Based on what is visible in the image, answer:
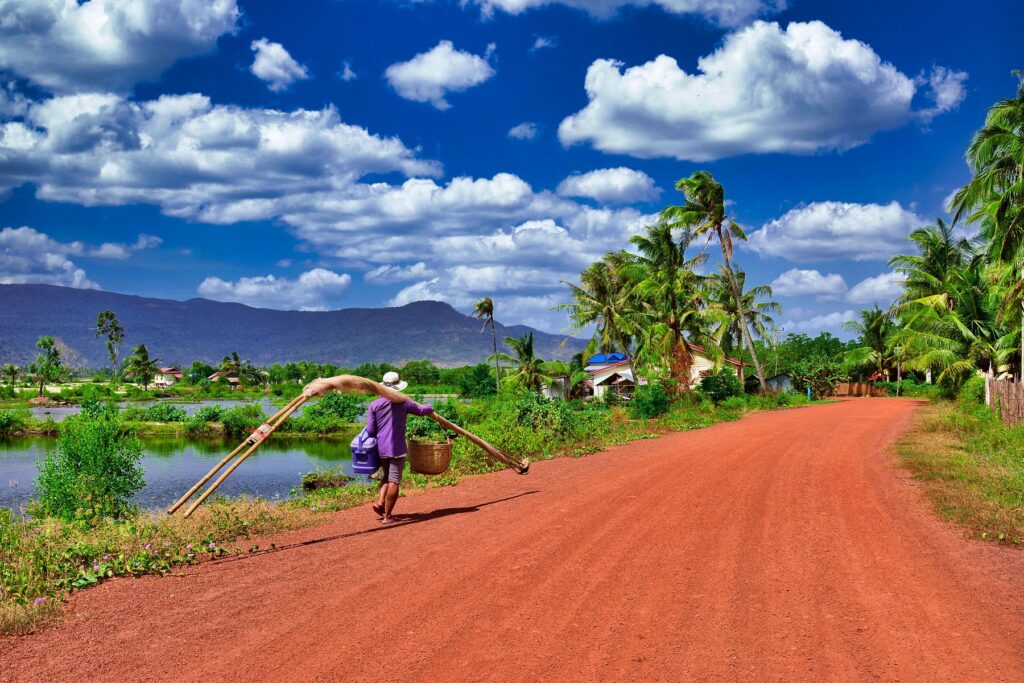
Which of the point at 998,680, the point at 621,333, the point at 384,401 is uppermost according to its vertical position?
the point at 621,333

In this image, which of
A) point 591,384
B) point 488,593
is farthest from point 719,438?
point 591,384

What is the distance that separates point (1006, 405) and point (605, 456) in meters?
11.6

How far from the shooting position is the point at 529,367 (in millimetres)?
44625

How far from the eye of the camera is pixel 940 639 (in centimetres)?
533

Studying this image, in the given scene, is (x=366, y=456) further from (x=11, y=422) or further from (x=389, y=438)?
(x=11, y=422)

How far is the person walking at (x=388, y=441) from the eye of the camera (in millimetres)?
9141

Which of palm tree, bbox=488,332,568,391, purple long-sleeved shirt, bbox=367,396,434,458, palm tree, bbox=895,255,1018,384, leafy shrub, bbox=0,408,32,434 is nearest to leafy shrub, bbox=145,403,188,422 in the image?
leafy shrub, bbox=0,408,32,434

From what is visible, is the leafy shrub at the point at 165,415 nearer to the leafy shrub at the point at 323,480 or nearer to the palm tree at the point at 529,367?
the palm tree at the point at 529,367

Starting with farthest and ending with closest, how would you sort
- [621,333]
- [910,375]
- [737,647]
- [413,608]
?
[910,375] → [621,333] → [413,608] → [737,647]

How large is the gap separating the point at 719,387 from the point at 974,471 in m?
26.0

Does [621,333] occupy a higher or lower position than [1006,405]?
higher

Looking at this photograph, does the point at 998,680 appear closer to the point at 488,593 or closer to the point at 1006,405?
the point at 488,593

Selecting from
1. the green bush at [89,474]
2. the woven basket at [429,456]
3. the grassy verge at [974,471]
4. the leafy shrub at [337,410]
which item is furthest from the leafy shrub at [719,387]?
the green bush at [89,474]

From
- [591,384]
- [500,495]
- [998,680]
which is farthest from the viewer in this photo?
[591,384]
